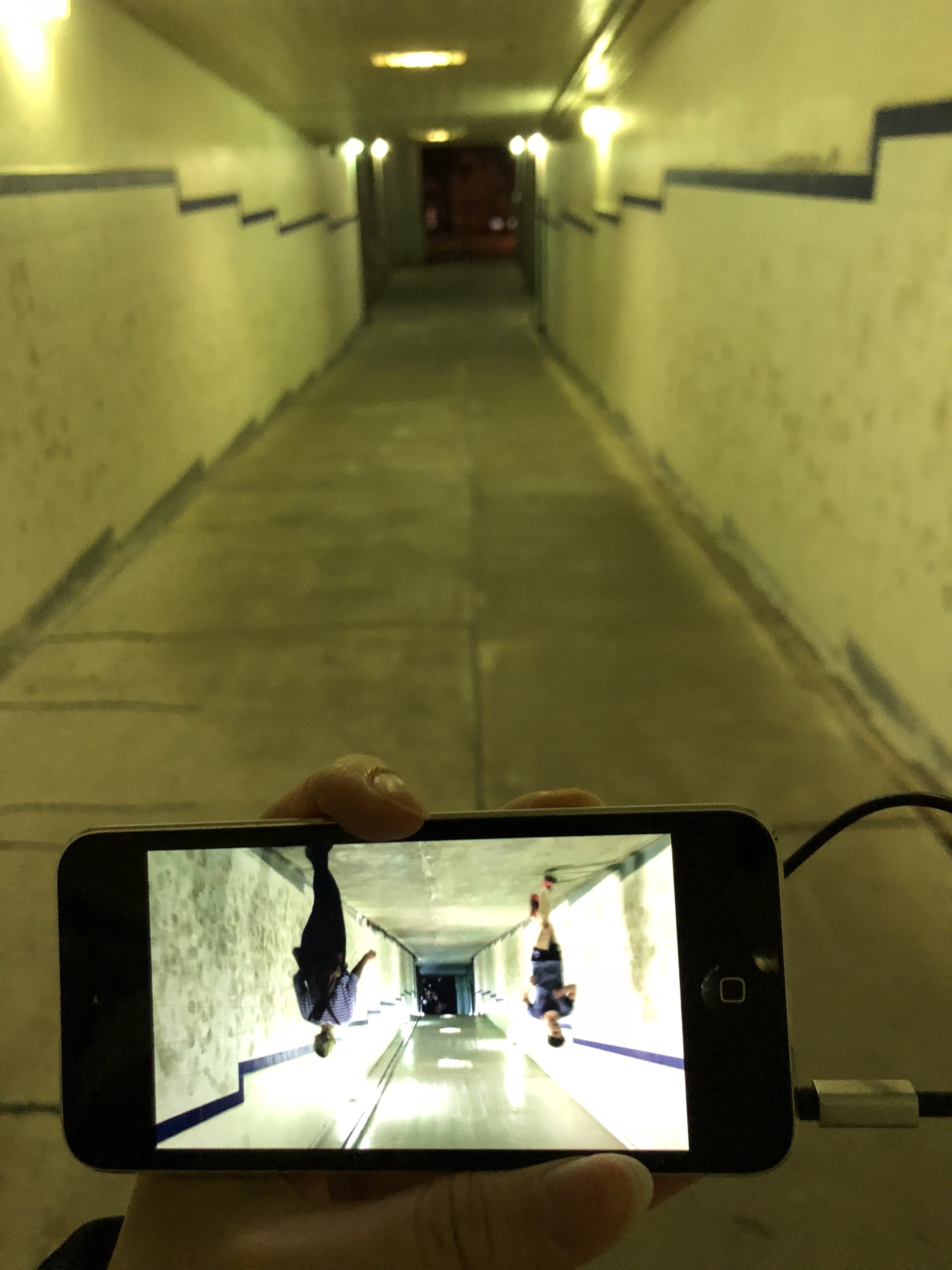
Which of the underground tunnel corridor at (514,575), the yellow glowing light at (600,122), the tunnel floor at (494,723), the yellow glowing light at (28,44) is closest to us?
the underground tunnel corridor at (514,575)

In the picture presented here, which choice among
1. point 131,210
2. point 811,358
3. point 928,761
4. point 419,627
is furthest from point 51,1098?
point 131,210

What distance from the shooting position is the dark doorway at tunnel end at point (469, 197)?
20.5m

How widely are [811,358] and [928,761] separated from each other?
52.0 inches

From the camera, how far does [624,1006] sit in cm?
89

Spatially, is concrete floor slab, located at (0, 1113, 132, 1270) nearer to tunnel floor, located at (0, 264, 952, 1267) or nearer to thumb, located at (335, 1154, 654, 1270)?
tunnel floor, located at (0, 264, 952, 1267)

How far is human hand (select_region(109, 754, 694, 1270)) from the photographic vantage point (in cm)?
74

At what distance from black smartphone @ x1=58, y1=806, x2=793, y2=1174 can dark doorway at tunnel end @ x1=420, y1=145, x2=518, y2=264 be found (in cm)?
2120

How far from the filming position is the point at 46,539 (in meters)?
2.92

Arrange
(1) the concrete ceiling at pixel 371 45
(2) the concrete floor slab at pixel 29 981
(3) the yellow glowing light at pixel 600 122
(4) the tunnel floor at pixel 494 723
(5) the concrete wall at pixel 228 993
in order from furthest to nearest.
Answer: (3) the yellow glowing light at pixel 600 122, (1) the concrete ceiling at pixel 371 45, (2) the concrete floor slab at pixel 29 981, (4) the tunnel floor at pixel 494 723, (5) the concrete wall at pixel 228 993

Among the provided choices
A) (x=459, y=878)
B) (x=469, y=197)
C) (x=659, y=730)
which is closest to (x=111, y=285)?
(x=659, y=730)

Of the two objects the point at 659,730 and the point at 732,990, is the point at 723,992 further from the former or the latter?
the point at 659,730

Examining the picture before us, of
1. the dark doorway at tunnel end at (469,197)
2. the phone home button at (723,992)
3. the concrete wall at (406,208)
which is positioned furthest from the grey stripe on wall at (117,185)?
the dark doorway at tunnel end at (469,197)

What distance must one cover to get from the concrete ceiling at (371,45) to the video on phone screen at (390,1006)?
3.94m

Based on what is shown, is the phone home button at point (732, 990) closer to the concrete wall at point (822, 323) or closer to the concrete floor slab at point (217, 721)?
the concrete floor slab at point (217, 721)
